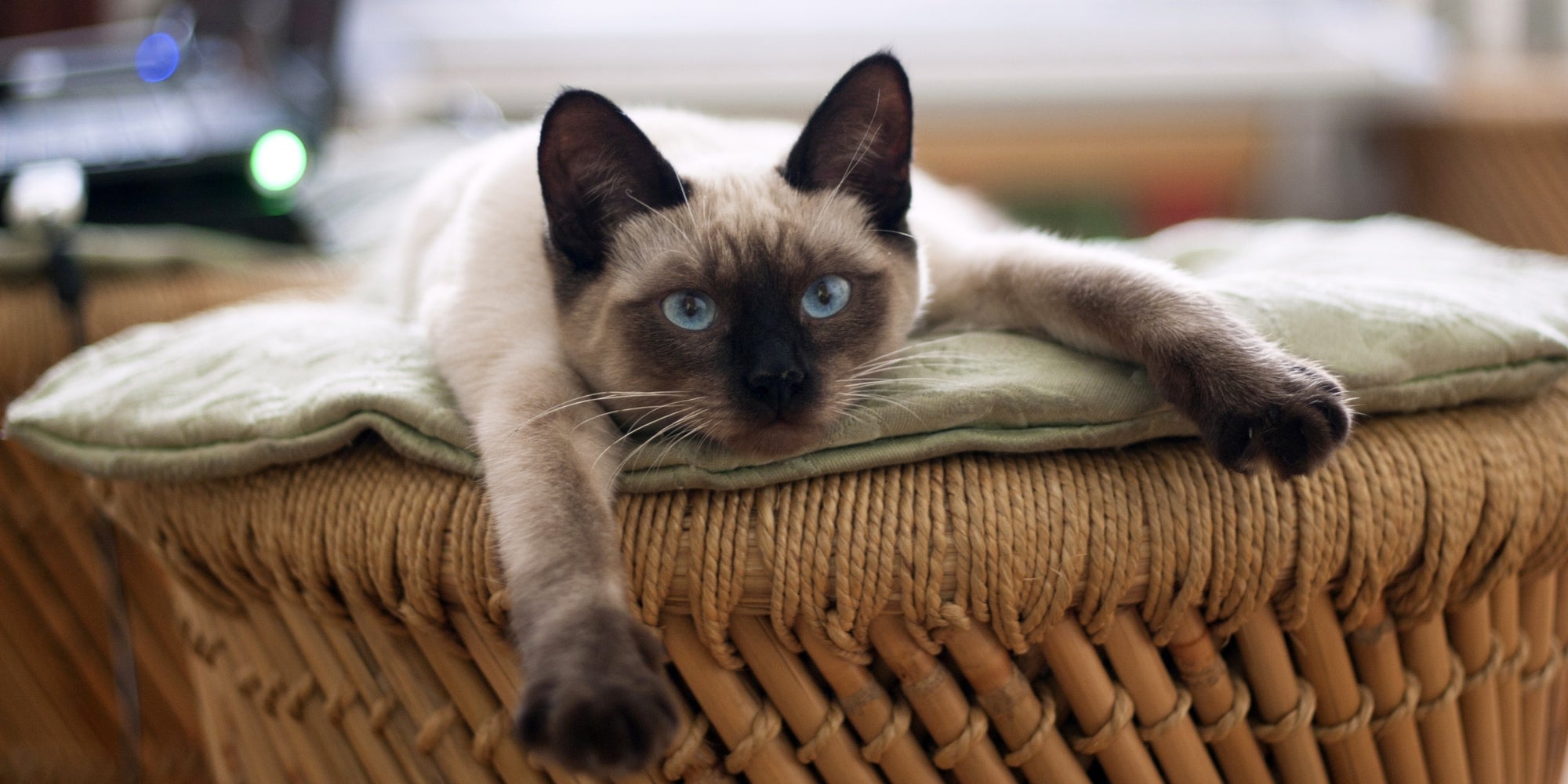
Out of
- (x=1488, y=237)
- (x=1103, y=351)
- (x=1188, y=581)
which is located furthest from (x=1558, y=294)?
(x=1488, y=237)

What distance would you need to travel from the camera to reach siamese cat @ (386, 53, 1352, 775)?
822 mm

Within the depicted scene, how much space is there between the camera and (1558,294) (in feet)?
3.96

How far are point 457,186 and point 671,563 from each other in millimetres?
826

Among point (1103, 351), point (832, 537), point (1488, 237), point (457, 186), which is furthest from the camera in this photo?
point (1488, 237)

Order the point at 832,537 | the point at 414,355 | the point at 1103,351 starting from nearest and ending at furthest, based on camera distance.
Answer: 1. the point at 832,537
2. the point at 1103,351
3. the point at 414,355

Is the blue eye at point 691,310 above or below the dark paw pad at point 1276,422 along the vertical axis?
above

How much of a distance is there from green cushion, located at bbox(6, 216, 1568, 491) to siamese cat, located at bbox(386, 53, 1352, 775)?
35 millimetres

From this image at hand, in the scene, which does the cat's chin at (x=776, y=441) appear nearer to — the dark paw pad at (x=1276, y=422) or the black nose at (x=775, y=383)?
the black nose at (x=775, y=383)

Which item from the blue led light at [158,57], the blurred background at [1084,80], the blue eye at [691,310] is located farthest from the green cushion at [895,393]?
the blurred background at [1084,80]

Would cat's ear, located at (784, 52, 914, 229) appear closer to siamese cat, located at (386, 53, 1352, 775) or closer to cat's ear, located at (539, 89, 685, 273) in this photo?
siamese cat, located at (386, 53, 1352, 775)

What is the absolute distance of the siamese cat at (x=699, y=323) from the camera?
2.70ft

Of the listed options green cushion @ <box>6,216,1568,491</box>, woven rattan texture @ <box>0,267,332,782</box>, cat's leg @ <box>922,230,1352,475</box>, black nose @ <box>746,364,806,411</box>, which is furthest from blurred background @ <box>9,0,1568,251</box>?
black nose @ <box>746,364,806,411</box>

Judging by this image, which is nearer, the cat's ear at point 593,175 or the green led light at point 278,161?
the cat's ear at point 593,175

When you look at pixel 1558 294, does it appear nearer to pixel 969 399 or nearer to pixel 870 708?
pixel 969 399
